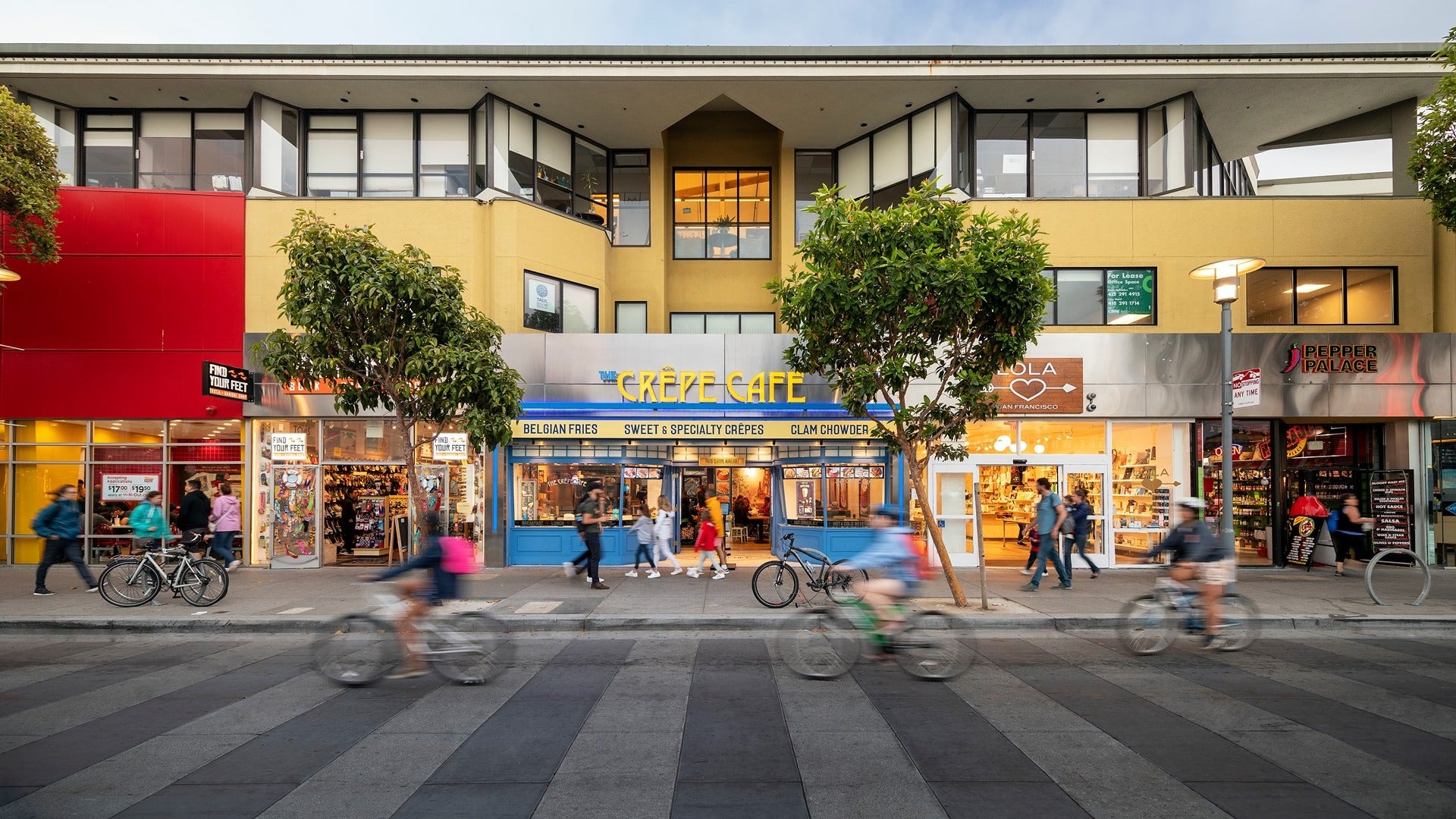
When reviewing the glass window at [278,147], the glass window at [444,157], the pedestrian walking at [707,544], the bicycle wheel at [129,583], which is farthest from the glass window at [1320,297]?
the bicycle wheel at [129,583]

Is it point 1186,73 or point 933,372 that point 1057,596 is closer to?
point 933,372

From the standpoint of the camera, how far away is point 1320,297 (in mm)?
16125

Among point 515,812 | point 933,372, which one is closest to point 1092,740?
point 515,812

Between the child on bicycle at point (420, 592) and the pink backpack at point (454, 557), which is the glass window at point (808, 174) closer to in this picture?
the pink backpack at point (454, 557)

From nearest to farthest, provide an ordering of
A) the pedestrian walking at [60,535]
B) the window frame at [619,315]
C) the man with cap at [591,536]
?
the pedestrian walking at [60,535] < the man with cap at [591,536] < the window frame at [619,315]

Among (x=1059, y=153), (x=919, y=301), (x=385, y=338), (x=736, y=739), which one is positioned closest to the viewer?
(x=736, y=739)

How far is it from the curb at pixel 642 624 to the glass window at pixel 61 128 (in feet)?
36.8

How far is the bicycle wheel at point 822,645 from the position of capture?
24.5ft

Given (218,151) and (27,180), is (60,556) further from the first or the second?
(218,151)

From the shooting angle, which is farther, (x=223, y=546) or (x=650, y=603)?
(x=223, y=546)

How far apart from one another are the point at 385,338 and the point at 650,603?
233 inches

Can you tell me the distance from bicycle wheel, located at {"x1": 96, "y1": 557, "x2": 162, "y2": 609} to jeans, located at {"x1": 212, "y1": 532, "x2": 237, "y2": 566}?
1.35 metres

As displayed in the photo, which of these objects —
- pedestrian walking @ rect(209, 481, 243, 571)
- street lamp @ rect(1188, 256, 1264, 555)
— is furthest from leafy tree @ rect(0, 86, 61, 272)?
street lamp @ rect(1188, 256, 1264, 555)

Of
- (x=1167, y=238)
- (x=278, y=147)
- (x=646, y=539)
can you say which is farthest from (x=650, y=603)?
(x=1167, y=238)
